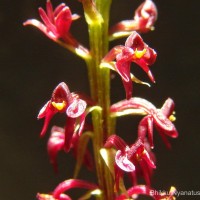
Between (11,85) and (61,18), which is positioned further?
(11,85)

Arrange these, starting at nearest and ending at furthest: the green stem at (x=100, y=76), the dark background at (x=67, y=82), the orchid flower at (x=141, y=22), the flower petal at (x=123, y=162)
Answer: the flower petal at (x=123, y=162), the green stem at (x=100, y=76), the orchid flower at (x=141, y=22), the dark background at (x=67, y=82)

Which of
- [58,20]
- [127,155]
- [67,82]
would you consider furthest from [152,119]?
[67,82]

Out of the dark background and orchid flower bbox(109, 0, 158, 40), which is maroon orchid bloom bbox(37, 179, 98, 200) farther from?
the dark background

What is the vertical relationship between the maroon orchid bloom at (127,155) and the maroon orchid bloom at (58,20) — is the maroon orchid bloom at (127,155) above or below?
below

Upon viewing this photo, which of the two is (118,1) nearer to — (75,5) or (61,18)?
(75,5)

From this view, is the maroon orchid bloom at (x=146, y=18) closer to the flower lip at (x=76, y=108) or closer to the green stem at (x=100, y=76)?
the green stem at (x=100, y=76)

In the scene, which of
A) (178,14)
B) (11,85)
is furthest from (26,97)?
(178,14)

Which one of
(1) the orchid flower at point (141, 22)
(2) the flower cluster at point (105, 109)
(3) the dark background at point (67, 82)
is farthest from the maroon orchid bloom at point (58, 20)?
(3) the dark background at point (67, 82)
